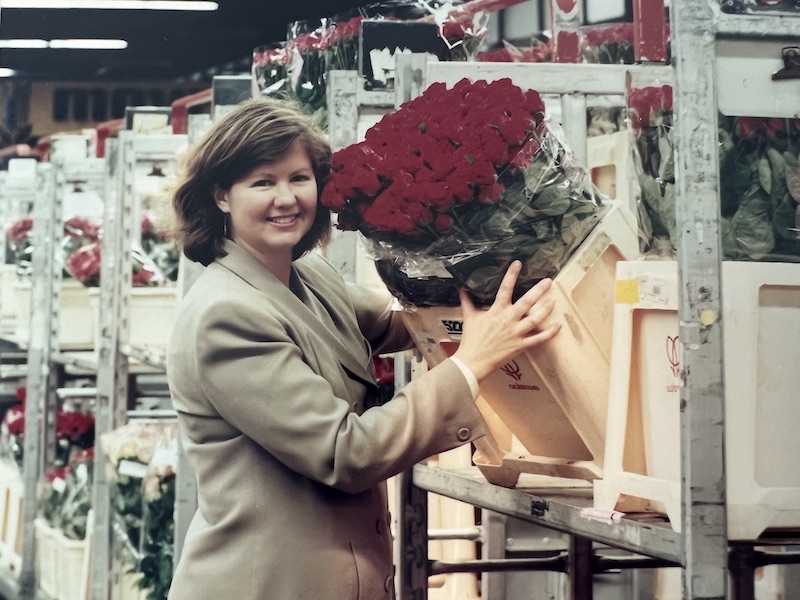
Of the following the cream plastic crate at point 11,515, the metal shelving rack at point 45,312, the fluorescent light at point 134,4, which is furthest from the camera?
the fluorescent light at point 134,4

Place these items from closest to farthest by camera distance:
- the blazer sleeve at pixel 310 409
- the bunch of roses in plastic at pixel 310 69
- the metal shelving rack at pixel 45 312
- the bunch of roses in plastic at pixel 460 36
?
1. the blazer sleeve at pixel 310 409
2. the bunch of roses in plastic at pixel 460 36
3. the bunch of roses in plastic at pixel 310 69
4. the metal shelving rack at pixel 45 312

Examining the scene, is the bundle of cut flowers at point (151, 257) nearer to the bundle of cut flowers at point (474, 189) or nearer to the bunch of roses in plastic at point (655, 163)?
the bundle of cut flowers at point (474, 189)

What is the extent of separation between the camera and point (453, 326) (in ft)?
6.42

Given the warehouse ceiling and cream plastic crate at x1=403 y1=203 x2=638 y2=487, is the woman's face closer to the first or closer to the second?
cream plastic crate at x1=403 y1=203 x2=638 y2=487

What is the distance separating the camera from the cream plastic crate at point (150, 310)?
→ 12.3 feet

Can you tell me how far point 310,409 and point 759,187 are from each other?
777 mm

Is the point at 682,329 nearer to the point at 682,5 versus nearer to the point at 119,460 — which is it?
the point at 682,5

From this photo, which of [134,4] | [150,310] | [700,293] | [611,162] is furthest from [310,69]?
[134,4]

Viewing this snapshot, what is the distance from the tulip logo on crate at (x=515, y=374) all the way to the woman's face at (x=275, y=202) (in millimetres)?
454

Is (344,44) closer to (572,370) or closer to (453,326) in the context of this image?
(453,326)

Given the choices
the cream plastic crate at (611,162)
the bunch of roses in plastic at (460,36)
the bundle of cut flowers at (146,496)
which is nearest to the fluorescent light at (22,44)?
the bundle of cut flowers at (146,496)

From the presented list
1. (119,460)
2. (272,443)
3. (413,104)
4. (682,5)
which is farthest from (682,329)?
(119,460)

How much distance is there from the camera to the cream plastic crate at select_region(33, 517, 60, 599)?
4.66 metres

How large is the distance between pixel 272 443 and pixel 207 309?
9.8 inches
